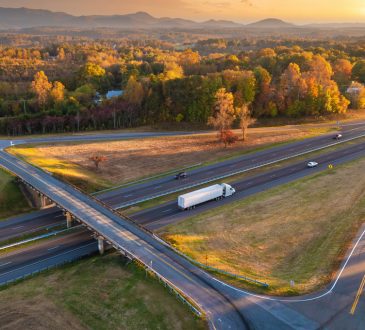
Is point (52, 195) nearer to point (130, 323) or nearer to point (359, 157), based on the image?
point (130, 323)

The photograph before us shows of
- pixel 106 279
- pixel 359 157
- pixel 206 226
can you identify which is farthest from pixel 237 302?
pixel 359 157

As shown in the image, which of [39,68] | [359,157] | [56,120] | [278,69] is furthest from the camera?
[39,68]

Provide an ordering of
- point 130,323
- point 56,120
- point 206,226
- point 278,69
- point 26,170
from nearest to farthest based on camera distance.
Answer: point 130,323, point 206,226, point 26,170, point 56,120, point 278,69

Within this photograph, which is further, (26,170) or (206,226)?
(26,170)

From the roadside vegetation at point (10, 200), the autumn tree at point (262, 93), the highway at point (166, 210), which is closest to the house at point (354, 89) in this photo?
the autumn tree at point (262, 93)

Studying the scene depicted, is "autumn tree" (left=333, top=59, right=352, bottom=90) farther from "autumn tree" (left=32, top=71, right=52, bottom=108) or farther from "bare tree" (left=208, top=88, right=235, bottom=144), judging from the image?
"autumn tree" (left=32, top=71, right=52, bottom=108)

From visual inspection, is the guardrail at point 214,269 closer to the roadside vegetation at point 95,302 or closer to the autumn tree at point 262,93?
the roadside vegetation at point 95,302

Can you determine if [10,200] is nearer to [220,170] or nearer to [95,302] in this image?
[95,302]
